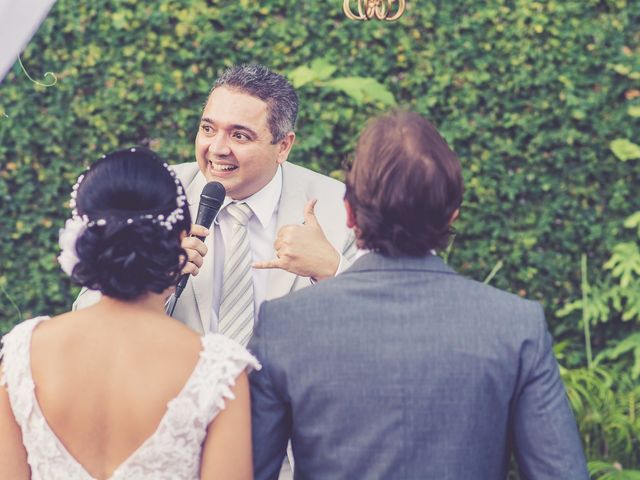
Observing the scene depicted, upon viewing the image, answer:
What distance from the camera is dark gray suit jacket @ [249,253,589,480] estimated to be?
7.80 ft

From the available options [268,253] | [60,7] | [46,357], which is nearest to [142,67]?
[60,7]

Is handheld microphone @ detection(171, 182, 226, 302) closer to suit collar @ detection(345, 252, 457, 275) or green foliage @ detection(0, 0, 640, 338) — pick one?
suit collar @ detection(345, 252, 457, 275)

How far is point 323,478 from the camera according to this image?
96.6 inches

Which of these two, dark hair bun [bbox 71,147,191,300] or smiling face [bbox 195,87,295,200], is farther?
smiling face [bbox 195,87,295,200]

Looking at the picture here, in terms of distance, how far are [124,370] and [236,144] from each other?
1583 mm

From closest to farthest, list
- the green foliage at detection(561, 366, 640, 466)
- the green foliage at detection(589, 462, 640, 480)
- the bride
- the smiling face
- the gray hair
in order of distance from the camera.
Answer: the bride, the smiling face, the gray hair, the green foliage at detection(589, 462, 640, 480), the green foliage at detection(561, 366, 640, 466)

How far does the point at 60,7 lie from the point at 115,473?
397cm

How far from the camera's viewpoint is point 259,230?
3805 mm

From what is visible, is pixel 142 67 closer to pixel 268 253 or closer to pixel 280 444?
pixel 268 253

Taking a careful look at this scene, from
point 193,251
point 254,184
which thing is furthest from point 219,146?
point 193,251

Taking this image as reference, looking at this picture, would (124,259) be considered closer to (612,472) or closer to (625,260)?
(612,472)

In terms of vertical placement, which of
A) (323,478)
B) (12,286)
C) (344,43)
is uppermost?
(344,43)

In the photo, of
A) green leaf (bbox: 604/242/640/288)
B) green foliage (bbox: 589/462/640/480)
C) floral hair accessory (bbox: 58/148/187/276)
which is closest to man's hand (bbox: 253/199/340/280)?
floral hair accessory (bbox: 58/148/187/276)

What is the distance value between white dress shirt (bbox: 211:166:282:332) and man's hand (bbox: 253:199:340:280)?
0.37 metres
